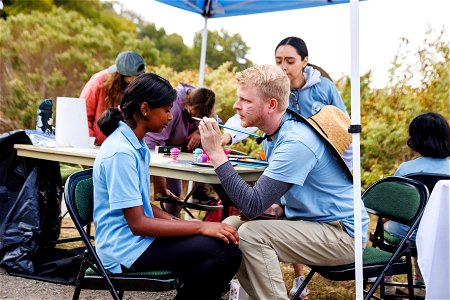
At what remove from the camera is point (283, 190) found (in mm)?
2516

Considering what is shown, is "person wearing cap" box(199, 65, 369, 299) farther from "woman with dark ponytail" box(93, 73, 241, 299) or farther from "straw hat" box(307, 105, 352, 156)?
"woman with dark ponytail" box(93, 73, 241, 299)

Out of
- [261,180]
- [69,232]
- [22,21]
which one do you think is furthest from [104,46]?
[261,180]

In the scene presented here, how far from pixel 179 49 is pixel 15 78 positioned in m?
4.67

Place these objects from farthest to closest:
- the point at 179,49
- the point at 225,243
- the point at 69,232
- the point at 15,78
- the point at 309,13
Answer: the point at 179,49, the point at 309,13, the point at 15,78, the point at 69,232, the point at 225,243

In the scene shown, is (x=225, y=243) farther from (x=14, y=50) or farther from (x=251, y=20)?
(x=251, y=20)

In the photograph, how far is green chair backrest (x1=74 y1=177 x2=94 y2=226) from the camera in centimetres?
256

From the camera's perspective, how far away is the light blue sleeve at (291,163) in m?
2.48

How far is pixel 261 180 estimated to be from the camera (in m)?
2.52

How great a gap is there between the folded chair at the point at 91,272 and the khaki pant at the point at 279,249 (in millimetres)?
345

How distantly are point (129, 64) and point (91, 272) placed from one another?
2.18 metres

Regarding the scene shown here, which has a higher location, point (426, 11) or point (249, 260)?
point (426, 11)

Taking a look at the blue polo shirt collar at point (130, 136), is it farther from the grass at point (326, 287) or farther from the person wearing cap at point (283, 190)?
the grass at point (326, 287)

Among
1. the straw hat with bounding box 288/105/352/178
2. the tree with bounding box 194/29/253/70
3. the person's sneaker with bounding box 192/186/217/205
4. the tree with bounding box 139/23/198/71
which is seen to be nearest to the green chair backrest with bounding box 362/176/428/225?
the straw hat with bounding box 288/105/352/178

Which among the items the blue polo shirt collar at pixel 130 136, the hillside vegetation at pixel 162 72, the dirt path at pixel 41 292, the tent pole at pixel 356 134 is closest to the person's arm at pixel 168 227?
the blue polo shirt collar at pixel 130 136
